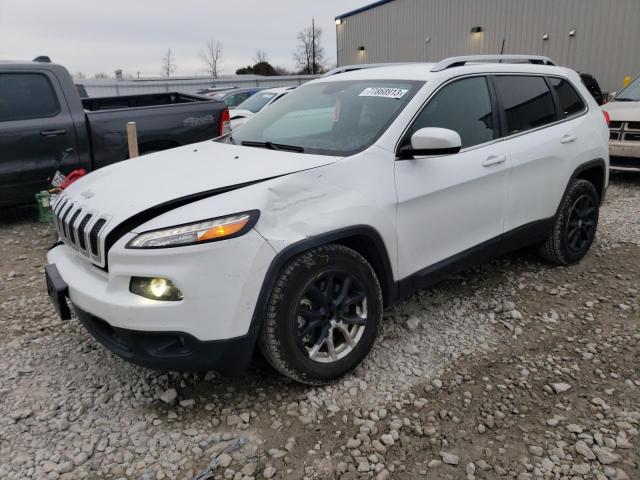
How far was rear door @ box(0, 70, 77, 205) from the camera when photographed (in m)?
5.67

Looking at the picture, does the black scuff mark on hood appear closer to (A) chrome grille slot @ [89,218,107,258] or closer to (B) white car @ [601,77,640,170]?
(A) chrome grille slot @ [89,218,107,258]

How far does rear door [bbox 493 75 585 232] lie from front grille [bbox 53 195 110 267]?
2667 mm

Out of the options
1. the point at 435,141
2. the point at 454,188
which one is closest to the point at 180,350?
the point at 435,141

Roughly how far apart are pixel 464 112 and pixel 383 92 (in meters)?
0.57

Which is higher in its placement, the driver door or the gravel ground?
the driver door

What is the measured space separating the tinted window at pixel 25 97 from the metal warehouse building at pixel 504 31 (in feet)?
38.9

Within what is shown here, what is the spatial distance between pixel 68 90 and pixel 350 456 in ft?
17.8

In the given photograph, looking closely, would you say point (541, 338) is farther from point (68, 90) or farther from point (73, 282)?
point (68, 90)

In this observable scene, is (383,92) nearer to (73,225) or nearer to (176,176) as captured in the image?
(176,176)

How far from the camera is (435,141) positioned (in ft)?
9.39

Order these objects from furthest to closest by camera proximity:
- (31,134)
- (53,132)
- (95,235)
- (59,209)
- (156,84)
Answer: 1. (156,84)
2. (53,132)
3. (31,134)
4. (59,209)
5. (95,235)

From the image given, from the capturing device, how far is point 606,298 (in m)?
3.98

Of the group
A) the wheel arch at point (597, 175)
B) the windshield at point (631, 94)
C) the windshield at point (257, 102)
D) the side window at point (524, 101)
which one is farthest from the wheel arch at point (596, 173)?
the windshield at point (257, 102)

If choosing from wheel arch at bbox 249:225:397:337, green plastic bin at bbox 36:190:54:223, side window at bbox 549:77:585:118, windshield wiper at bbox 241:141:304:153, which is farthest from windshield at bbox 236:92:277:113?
wheel arch at bbox 249:225:397:337
